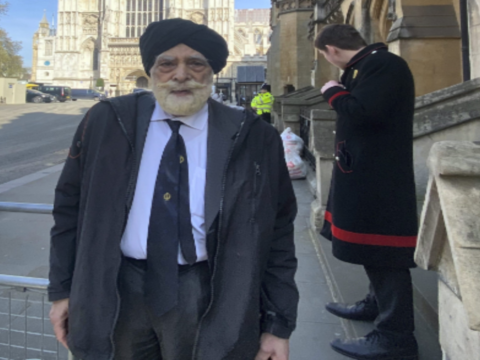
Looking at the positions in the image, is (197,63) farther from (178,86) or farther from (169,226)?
(169,226)

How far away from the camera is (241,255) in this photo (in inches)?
56.9

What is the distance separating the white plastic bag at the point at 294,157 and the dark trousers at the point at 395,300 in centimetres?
537

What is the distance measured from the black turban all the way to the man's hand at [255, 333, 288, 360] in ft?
3.34

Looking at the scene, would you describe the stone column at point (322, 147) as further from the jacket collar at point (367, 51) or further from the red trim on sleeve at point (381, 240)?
the red trim on sleeve at point (381, 240)

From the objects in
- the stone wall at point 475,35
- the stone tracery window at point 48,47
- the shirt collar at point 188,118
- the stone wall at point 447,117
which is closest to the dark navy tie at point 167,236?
the shirt collar at point 188,118

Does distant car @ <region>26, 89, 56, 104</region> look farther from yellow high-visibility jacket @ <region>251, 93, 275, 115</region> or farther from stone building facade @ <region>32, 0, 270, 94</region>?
yellow high-visibility jacket @ <region>251, 93, 275, 115</region>

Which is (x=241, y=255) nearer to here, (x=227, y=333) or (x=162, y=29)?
(x=227, y=333)

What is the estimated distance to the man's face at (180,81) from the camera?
152 cm

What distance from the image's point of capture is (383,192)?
2.24 meters

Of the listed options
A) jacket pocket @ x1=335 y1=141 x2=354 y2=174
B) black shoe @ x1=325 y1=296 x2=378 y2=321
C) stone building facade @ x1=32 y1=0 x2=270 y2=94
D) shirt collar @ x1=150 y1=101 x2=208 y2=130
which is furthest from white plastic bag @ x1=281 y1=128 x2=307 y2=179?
stone building facade @ x1=32 y1=0 x2=270 y2=94

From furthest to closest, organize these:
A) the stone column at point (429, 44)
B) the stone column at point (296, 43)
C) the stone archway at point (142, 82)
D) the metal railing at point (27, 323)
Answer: the stone archway at point (142, 82) < the stone column at point (296, 43) < the stone column at point (429, 44) < the metal railing at point (27, 323)

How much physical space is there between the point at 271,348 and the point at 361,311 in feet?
4.74

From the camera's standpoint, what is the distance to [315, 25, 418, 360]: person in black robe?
2.21 meters

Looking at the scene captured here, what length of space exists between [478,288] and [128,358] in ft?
3.69
